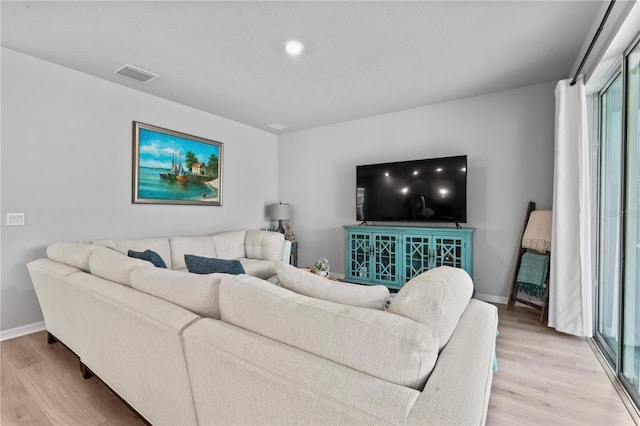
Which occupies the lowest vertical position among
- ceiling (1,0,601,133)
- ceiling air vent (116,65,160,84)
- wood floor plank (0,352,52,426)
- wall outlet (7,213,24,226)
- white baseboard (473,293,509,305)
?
Result: wood floor plank (0,352,52,426)

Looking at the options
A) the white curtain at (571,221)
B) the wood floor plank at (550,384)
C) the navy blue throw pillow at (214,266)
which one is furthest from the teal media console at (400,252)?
the navy blue throw pillow at (214,266)

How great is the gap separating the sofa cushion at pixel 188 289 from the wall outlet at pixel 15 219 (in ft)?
6.90

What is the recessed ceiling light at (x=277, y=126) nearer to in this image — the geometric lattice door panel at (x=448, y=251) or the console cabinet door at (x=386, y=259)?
the console cabinet door at (x=386, y=259)

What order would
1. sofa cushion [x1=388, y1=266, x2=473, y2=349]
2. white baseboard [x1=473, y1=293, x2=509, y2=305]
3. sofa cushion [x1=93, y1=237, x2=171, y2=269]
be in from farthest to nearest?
white baseboard [x1=473, y1=293, x2=509, y2=305]
sofa cushion [x1=93, y1=237, x2=171, y2=269]
sofa cushion [x1=388, y1=266, x2=473, y2=349]

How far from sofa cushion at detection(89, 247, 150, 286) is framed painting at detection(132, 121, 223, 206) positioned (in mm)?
1764

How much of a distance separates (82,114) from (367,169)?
→ 129 inches

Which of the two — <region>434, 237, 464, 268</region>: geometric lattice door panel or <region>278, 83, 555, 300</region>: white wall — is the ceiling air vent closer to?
<region>278, 83, 555, 300</region>: white wall

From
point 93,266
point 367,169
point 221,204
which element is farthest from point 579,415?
point 221,204

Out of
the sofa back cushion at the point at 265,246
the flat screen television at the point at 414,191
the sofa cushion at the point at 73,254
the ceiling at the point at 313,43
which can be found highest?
the ceiling at the point at 313,43

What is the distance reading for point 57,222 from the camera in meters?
2.88

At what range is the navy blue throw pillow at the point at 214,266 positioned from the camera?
5.93ft

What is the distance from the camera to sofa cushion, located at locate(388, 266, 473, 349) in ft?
3.16

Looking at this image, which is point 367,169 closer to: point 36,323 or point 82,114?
point 82,114

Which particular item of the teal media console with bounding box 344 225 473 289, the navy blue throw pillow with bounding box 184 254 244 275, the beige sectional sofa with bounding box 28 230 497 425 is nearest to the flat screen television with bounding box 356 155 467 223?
the teal media console with bounding box 344 225 473 289
